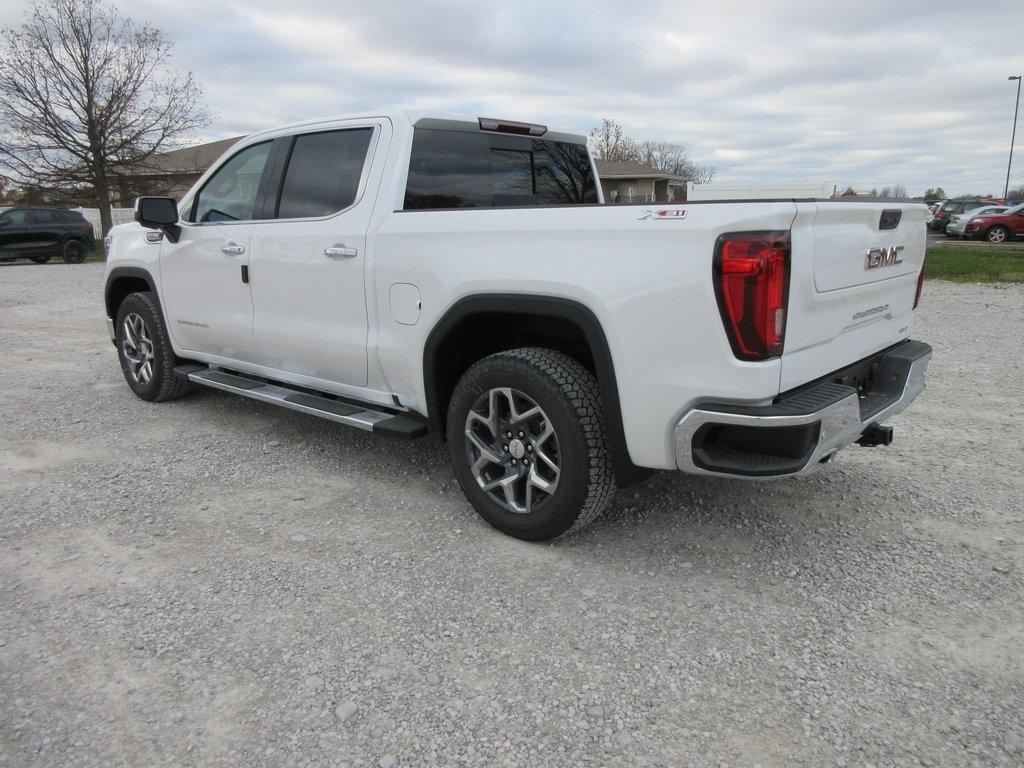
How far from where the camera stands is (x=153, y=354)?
5633 millimetres

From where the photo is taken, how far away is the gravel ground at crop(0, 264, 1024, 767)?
223cm

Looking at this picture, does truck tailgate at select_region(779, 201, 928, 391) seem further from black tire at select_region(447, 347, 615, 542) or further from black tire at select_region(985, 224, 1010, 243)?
black tire at select_region(985, 224, 1010, 243)

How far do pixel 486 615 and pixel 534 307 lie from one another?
1.24 metres

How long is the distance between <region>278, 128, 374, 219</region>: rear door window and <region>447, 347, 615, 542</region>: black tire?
52.1 inches

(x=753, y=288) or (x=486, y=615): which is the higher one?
(x=753, y=288)

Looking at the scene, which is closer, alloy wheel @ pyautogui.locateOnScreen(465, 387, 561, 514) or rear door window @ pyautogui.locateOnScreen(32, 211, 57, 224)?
alloy wheel @ pyautogui.locateOnScreen(465, 387, 561, 514)

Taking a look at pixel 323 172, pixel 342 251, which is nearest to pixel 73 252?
pixel 323 172

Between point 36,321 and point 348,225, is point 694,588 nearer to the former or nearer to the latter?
point 348,225

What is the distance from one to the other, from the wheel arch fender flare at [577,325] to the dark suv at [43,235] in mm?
22597

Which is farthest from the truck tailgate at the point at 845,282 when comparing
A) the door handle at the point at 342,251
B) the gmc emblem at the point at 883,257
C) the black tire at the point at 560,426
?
the door handle at the point at 342,251

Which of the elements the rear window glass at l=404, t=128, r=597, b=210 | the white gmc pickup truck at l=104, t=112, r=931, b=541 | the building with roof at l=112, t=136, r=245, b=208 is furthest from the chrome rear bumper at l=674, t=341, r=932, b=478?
the building with roof at l=112, t=136, r=245, b=208

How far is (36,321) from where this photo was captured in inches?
410

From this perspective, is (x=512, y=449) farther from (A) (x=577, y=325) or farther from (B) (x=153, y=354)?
(B) (x=153, y=354)

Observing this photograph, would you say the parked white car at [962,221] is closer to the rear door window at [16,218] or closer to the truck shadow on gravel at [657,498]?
the truck shadow on gravel at [657,498]
